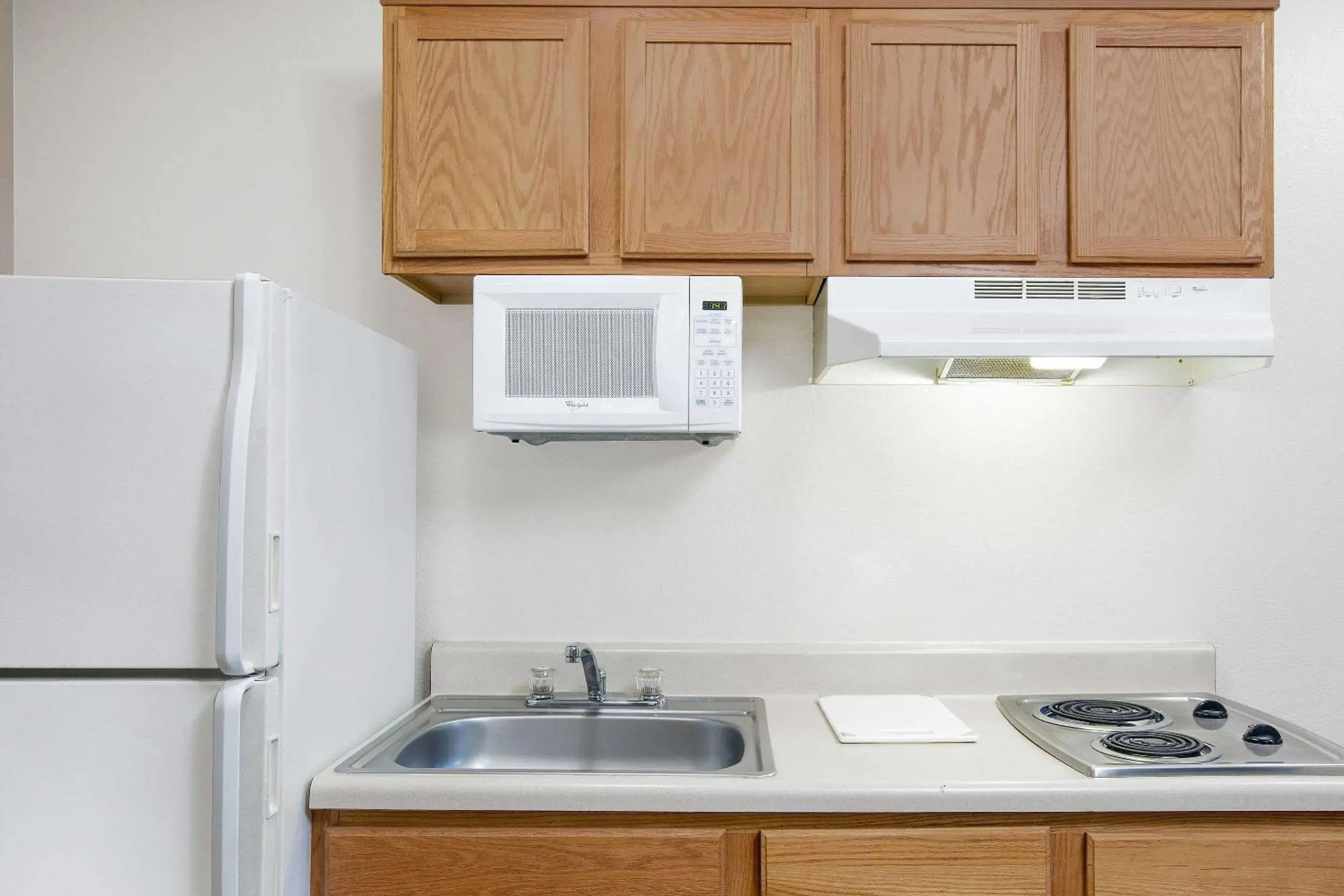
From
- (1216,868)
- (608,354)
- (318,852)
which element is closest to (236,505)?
(318,852)

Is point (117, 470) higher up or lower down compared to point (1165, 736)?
higher up

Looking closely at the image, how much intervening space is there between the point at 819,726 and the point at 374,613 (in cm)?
95

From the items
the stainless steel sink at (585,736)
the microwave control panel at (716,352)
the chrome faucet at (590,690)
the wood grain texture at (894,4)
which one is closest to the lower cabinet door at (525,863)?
the stainless steel sink at (585,736)

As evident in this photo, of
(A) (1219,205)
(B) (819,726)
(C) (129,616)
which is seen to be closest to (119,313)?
(C) (129,616)

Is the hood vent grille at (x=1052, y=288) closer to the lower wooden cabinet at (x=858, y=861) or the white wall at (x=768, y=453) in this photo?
the white wall at (x=768, y=453)

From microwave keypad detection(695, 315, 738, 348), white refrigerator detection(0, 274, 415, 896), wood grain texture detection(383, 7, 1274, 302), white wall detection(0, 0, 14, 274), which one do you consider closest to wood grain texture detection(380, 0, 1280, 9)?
wood grain texture detection(383, 7, 1274, 302)

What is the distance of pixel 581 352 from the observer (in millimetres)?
1773

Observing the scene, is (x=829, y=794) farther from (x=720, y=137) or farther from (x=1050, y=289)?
(x=720, y=137)

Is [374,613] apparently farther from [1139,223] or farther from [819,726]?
[1139,223]

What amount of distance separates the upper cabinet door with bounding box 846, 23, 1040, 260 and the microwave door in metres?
0.43

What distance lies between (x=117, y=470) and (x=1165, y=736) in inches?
75.4

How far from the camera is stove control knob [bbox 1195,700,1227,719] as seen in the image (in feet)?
6.15

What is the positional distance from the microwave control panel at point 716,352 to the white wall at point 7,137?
170 centimetres

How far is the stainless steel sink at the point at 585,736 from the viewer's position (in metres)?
1.92
